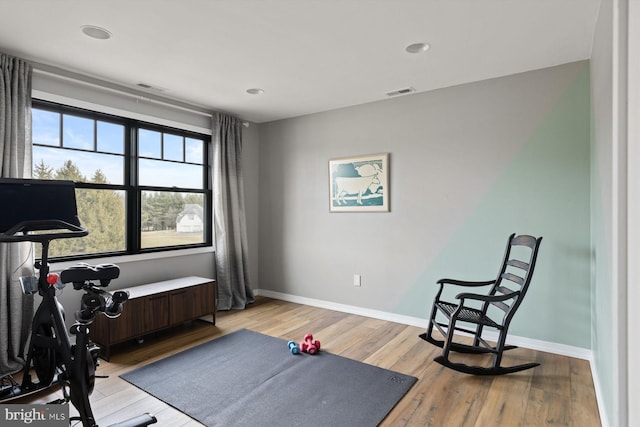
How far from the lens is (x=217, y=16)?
2.25m

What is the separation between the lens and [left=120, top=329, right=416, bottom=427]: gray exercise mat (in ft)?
6.96

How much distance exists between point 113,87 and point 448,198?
138 inches

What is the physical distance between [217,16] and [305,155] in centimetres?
246

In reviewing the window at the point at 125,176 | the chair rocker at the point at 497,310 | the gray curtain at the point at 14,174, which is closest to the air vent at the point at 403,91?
the chair rocker at the point at 497,310

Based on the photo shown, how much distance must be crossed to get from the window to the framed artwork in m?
1.63

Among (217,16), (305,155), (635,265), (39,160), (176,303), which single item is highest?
(217,16)

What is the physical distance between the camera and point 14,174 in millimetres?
2645

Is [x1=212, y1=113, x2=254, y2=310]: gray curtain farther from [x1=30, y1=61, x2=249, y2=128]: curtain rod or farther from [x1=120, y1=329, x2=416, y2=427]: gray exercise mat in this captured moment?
[x1=120, y1=329, x2=416, y2=427]: gray exercise mat

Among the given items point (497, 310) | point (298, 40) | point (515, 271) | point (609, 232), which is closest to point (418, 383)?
point (497, 310)

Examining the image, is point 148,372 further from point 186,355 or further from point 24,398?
point 24,398

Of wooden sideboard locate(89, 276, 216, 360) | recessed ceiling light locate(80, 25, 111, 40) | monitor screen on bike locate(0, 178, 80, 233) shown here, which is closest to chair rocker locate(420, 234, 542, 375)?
wooden sideboard locate(89, 276, 216, 360)

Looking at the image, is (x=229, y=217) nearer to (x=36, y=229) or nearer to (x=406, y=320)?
(x=406, y=320)

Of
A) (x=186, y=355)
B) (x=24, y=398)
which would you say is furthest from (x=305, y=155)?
(x=24, y=398)

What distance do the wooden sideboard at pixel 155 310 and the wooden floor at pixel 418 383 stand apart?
0.51 feet
